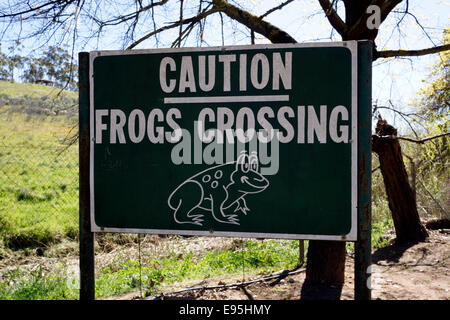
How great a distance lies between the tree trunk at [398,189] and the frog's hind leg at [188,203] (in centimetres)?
422

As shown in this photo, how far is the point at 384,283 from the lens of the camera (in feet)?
15.1

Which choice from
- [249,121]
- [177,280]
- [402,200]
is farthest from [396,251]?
[249,121]

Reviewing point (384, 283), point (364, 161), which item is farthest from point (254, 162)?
point (384, 283)

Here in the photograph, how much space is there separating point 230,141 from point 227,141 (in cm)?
2

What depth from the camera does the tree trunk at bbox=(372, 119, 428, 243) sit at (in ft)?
20.5

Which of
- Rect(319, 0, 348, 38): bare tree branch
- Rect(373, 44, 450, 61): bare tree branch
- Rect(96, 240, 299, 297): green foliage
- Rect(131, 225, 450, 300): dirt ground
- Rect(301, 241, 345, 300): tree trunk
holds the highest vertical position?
Rect(319, 0, 348, 38): bare tree branch

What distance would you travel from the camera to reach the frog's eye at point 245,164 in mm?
2773

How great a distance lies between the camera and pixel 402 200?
645cm

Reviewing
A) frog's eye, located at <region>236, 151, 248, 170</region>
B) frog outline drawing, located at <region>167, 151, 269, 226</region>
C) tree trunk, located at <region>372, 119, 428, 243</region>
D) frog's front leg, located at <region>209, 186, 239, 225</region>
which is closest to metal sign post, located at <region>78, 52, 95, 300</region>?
frog outline drawing, located at <region>167, 151, 269, 226</region>

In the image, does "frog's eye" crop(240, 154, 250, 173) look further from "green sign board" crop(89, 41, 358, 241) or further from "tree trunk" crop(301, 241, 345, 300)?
"tree trunk" crop(301, 241, 345, 300)

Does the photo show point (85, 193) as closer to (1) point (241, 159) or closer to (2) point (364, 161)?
(1) point (241, 159)

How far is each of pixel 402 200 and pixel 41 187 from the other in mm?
10701

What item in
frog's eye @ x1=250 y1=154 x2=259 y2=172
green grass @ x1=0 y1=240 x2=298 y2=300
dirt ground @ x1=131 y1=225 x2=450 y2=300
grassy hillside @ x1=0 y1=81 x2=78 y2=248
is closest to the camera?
frog's eye @ x1=250 y1=154 x2=259 y2=172

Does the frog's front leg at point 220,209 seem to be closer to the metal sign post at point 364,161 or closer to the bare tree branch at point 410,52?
the metal sign post at point 364,161
